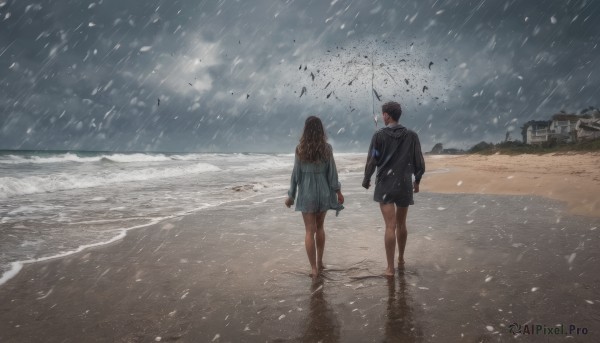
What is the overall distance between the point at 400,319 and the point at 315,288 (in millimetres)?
1065

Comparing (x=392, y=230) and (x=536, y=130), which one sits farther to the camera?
(x=536, y=130)

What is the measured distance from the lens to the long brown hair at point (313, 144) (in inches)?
177

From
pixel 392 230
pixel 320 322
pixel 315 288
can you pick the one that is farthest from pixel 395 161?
pixel 320 322

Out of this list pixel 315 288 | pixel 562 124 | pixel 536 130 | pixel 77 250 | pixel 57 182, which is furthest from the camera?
pixel 536 130

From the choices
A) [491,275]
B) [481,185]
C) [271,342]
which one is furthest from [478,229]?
[481,185]

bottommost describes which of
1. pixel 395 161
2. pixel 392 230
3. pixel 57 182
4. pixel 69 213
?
pixel 69 213

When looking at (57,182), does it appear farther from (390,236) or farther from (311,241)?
(390,236)

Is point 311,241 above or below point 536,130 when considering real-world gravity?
below

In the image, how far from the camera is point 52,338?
300 centimetres

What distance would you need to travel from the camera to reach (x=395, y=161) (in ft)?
14.9

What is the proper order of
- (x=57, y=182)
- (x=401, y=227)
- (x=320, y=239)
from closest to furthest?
(x=320, y=239)
(x=401, y=227)
(x=57, y=182)

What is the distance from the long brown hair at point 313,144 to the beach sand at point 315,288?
1420 mm

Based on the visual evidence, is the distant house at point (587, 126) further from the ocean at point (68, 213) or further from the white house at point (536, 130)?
the ocean at point (68, 213)

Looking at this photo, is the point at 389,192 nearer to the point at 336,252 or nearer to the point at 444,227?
the point at 336,252
